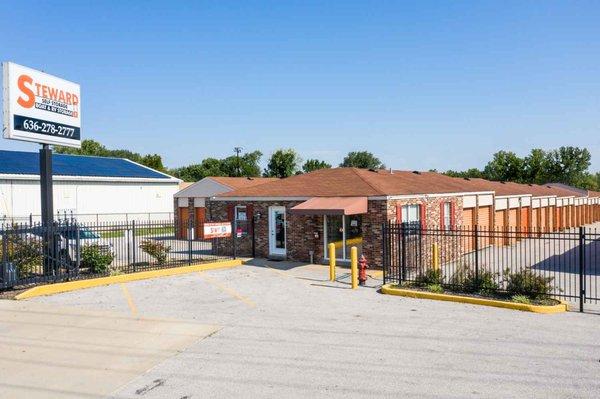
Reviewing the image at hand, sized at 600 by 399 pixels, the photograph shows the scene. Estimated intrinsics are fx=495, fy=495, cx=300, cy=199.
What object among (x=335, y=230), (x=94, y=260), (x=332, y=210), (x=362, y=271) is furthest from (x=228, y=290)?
(x=335, y=230)

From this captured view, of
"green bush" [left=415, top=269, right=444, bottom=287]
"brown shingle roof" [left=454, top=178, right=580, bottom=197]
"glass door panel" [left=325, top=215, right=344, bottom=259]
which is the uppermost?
"brown shingle roof" [left=454, top=178, right=580, bottom=197]

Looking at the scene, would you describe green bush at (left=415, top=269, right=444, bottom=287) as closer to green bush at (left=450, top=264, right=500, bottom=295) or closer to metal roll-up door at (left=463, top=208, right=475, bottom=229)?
green bush at (left=450, top=264, right=500, bottom=295)

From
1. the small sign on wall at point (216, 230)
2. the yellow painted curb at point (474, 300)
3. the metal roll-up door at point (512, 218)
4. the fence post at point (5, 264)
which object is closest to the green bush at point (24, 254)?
the fence post at point (5, 264)

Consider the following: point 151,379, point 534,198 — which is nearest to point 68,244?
point 151,379

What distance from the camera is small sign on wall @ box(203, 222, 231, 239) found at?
18922mm

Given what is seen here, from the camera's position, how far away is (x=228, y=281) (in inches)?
627

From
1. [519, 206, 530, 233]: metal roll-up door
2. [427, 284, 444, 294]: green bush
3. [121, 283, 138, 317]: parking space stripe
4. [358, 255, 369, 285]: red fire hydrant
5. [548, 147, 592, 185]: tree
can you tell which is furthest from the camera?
[548, 147, 592, 185]: tree

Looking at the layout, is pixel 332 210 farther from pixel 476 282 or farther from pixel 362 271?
pixel 476 282

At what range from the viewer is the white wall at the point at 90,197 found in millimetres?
36094

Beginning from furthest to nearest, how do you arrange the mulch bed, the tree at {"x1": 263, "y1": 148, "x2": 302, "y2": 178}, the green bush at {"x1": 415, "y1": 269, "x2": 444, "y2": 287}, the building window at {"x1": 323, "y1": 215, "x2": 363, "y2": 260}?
1. the tree at {"x1": 263, "y1": 148, "x2": 302, "y2": 178}
2. the building window at {"x1": 323, "y1": 215, "x2": 363, "y2": 260}
3. the green bush at {"x1": 415, "y1": 269, "x2": 444, "y2": 287}
4. the mulch bed

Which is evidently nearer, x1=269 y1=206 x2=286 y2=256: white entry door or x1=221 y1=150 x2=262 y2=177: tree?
x1=269 y1=206 x2=286 y2=256: white entry door

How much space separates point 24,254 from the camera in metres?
14.7

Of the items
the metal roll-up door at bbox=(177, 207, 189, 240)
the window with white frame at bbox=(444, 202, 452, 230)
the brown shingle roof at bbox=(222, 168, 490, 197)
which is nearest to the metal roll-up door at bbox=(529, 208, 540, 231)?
the brown shingle roof at bbox=(222, 168, 490, 197)

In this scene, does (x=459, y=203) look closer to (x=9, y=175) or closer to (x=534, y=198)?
(x=534, y=198)
